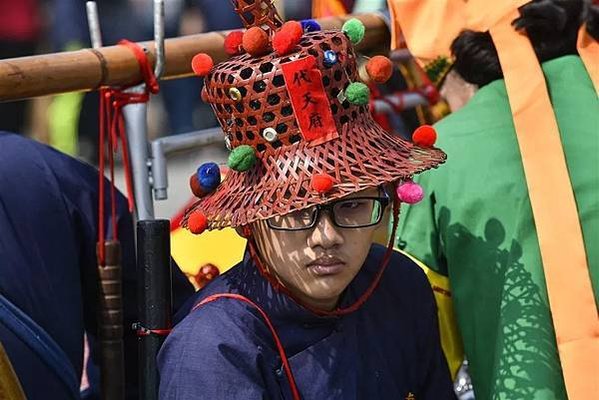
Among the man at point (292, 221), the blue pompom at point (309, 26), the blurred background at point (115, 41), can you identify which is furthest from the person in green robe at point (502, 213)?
the blurred background at point (115, 41)

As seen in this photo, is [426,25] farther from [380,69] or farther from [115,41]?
[115,41]

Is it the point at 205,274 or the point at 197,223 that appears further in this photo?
the point at 205,274

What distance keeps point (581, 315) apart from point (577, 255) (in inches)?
4.7

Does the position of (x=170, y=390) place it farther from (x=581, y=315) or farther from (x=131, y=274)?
(x=581, y=315)

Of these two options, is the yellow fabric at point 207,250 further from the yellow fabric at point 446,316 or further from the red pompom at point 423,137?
the red pompom at point 423,137

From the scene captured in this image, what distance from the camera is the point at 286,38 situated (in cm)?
212

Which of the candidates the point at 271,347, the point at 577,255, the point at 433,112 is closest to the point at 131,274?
the point at 271,347

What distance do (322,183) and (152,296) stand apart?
1.50 ft

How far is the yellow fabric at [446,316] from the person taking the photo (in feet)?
9.07

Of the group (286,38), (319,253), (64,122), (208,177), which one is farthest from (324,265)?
(64,122)

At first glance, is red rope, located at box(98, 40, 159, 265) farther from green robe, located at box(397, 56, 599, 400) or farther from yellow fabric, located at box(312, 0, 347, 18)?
yellow fabric, located at box(312, 0, 347, 18)

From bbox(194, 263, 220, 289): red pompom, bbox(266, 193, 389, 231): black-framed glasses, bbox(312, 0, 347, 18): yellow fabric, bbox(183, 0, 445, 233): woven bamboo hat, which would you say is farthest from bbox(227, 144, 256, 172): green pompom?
bbox(312, 0, 347, 18): yellow fabric

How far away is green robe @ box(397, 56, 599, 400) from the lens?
8.36 feet

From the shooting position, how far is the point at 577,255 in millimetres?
2529
